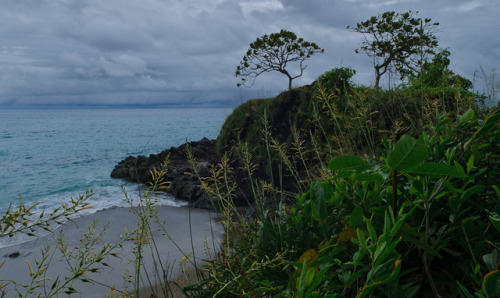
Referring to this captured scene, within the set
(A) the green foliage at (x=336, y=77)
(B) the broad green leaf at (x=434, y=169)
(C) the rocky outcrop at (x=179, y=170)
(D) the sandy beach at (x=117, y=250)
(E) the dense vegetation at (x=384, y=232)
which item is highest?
(A) the green foliage at (x=336, y=77)

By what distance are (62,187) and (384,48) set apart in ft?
46.6

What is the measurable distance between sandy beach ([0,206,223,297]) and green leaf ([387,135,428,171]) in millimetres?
4394

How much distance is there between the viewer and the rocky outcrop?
11.3 m

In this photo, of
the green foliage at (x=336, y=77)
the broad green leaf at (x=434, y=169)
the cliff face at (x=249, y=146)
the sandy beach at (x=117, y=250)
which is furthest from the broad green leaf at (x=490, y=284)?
the green foliage at (x=336, y=77)

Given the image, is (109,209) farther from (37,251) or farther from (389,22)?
(389,22)

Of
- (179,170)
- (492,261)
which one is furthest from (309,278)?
(179,170)

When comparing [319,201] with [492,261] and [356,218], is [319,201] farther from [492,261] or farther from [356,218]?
[492,261]

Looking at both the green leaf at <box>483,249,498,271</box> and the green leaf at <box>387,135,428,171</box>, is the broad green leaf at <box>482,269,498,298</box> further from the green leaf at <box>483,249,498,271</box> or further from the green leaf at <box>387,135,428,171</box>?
the green leaf at <box>387,135,428,171</box>

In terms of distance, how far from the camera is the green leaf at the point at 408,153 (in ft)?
2.28

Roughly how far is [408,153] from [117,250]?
23.7 ft

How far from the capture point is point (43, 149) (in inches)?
1073

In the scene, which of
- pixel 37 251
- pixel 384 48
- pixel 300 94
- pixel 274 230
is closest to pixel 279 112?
pixel 300 94

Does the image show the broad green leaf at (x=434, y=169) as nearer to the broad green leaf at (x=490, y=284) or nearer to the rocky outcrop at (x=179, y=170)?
the broad green leaf at (x=490, y=284)

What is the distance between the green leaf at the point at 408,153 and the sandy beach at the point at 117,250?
4.39 meters
